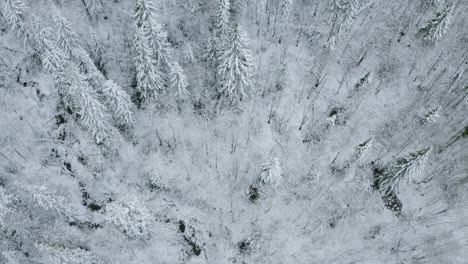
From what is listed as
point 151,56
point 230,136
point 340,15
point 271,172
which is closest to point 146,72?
point 151,56

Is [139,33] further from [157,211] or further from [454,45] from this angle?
[454,45]

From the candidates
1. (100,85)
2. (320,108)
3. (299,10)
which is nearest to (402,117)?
(320,108)

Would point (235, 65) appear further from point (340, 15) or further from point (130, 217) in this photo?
point (130, 217)

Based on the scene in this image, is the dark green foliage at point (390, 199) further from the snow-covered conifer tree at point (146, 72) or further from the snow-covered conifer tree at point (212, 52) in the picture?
the snow-covered conifer tree at point (146, 72)

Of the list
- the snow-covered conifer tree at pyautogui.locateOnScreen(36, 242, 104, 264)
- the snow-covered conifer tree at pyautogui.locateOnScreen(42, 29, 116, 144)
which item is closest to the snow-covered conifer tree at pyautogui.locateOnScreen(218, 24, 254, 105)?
the snow-covered conifer tree at pyautogui.locateOnScreen(42, 29, 116, 144)

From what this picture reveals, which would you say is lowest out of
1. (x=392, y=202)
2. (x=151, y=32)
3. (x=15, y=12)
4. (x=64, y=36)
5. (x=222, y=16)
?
(x=392, y=202)

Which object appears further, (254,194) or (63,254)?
(254,194)
